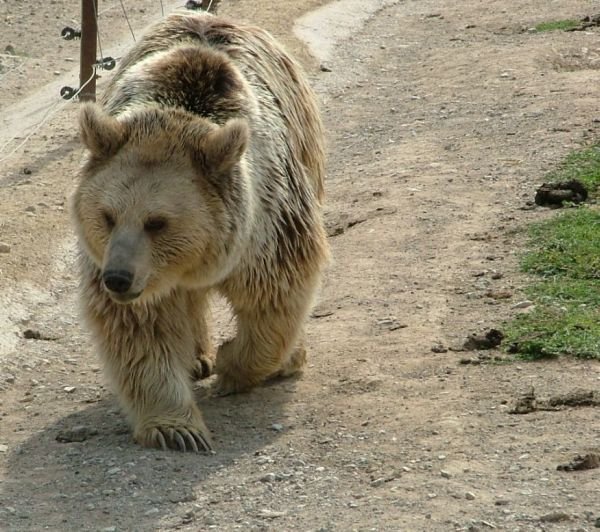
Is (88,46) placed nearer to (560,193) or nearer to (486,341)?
(560,193)

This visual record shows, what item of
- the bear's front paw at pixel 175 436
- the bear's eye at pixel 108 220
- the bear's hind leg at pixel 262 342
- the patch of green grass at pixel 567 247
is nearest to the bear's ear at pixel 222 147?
the bear's eye at pixel 108 220

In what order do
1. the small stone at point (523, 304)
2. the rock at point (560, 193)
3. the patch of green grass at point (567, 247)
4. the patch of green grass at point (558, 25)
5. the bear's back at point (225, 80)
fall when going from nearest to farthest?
1. the bear's back at point (225, 80)
2. the small stone at point (523, 304)
3. the patch of green grass at point (567, 247)
4. the rock at point (560, 193)
5. the patch of green grass at point (558, 25)

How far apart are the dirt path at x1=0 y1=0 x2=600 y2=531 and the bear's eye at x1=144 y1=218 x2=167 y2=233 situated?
105 cm

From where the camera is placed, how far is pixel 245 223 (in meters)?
5.91

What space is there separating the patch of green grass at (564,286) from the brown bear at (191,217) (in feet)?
3.96

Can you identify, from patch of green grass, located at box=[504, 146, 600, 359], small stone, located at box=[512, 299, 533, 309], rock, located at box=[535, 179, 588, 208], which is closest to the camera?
patch of green grass, located at box=[504, 146, 600, 359]

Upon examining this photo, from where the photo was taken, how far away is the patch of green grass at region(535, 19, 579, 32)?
49.1 feet

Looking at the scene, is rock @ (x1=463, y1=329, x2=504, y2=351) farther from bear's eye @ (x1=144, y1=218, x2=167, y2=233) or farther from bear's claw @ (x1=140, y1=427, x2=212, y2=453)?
bear's eye @ (x1=144, y1=218, x2=167, y2=233)

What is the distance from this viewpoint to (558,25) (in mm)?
Answer: 15156

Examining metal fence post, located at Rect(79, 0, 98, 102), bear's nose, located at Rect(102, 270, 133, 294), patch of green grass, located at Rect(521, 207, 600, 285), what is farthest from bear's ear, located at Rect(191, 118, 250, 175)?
metal fence post, located at Rect(79, 0, 98, 102)

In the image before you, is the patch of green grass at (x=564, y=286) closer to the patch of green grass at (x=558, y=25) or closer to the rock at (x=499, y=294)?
the rock at (x=499, y=294)

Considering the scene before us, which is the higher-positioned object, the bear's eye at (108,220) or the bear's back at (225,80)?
the bear's back at (225,80)

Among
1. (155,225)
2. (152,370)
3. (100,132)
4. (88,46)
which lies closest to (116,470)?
(152,370)

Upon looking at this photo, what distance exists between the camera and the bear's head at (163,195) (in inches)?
218
